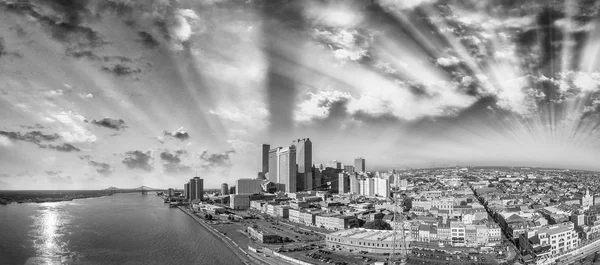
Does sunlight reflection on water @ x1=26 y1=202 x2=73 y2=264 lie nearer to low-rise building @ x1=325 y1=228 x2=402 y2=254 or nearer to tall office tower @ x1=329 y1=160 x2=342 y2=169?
low-rise building @ x1=325 y1=228 x2=402 y2=254

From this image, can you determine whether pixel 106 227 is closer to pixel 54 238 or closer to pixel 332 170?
pixel 54 238

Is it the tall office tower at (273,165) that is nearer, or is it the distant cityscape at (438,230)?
the distant cityscape at (438,230)

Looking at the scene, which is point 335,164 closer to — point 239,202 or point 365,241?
point 239,202

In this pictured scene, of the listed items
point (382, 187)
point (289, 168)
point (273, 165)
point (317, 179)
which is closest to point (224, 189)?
point (273, 165)

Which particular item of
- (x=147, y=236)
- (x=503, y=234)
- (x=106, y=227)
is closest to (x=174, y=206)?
(x=106, y=227)

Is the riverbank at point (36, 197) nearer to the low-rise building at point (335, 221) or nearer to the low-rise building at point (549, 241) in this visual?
the low-rise building at point (335, 221)

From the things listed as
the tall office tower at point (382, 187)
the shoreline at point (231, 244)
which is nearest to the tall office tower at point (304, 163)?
the tall office tower at point (382, 187)

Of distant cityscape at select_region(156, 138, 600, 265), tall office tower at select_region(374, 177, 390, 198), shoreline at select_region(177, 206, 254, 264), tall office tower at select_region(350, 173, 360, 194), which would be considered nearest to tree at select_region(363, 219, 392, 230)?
distant cityscape at select_region(156, 138, 600, 265)
